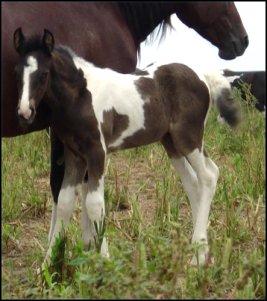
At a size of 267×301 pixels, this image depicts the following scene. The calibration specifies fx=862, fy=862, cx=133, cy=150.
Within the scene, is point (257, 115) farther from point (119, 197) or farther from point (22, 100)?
point (22, 100)

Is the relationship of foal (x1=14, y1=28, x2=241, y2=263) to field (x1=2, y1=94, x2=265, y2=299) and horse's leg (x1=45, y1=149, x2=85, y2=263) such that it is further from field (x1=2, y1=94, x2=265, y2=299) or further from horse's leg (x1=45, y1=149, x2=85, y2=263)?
field (x1=2, y1=94, x2=265, y2=299)

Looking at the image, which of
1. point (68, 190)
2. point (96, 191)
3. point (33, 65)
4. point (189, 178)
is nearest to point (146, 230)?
point (96, 191)

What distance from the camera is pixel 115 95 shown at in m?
4.38

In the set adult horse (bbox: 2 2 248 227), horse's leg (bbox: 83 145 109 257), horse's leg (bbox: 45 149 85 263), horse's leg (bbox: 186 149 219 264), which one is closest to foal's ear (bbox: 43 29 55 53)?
adult horse (bbox: 2 2 248 227)

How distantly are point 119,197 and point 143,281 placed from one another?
2844 millimetres

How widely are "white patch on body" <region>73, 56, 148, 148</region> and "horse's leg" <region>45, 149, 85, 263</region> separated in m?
0.22

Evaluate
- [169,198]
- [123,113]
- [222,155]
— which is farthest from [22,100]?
[222,155]

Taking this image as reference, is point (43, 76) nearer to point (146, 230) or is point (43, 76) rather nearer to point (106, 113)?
point (106, 113)

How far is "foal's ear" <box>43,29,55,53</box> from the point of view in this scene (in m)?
4.00

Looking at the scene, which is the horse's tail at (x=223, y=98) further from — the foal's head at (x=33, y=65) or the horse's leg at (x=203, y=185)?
the foal's head at (x=33, y=65)

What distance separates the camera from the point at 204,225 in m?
4.67

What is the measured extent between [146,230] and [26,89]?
3.07 feet

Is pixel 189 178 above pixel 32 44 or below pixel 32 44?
below

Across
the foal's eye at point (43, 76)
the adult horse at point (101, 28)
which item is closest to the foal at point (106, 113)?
the foal's eye at point (43, 76)
